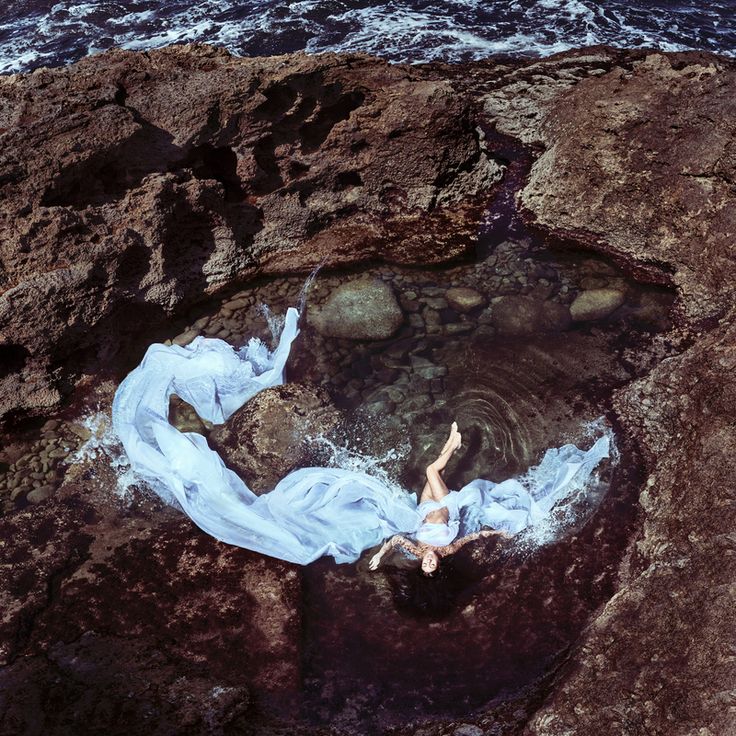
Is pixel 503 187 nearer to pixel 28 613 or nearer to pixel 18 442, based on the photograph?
pixel 18 442

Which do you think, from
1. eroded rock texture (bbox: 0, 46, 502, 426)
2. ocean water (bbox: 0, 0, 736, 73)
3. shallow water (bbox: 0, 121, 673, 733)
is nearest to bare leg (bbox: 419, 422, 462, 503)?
shallow water (bbox: 0, 121, 673, 733)

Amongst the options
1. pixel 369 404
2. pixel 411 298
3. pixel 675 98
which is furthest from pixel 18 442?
pixel 675 98

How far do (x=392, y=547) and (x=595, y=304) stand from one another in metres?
3.13

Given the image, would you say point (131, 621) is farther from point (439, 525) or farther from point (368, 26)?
point (368, 26)

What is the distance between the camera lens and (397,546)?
5.58 metres

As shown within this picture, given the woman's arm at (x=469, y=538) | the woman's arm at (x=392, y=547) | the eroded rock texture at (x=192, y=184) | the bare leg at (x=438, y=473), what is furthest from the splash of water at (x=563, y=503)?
the eroded rock texture at (x=192, y=184)

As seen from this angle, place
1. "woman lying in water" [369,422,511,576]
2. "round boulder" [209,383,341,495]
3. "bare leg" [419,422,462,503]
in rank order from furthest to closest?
"round boulder" [209,383,341,495] → "bare leg" [419,422,462,503] → "woman lying in water" [369,422,511,576]

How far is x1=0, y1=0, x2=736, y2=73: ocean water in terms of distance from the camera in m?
11.1

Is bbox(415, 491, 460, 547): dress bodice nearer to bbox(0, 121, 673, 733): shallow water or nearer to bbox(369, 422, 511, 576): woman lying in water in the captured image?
bbox(369, 422, 511, 576): woman lying in water

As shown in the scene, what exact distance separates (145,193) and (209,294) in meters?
1.17

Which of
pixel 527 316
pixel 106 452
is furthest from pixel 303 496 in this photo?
pixel 527 316

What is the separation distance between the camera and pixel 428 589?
5.31 meters

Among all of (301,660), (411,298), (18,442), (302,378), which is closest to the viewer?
(301,660)

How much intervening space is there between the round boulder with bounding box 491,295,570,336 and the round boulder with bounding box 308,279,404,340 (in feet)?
3.22
